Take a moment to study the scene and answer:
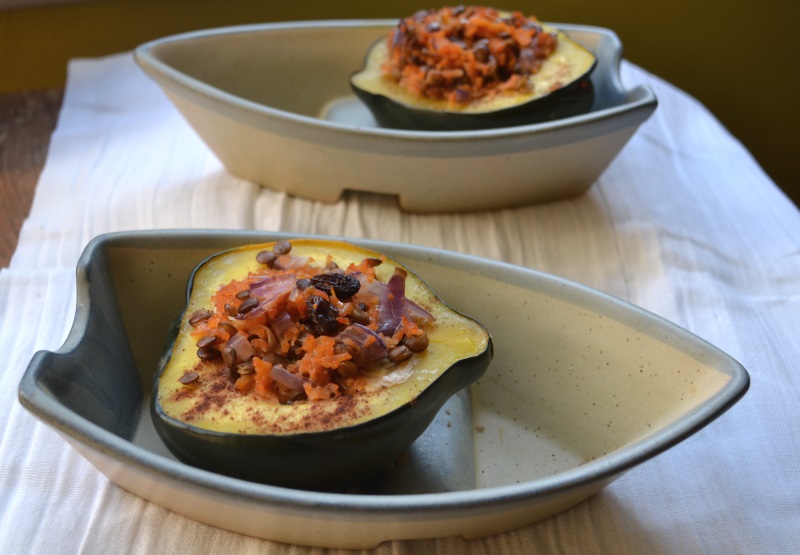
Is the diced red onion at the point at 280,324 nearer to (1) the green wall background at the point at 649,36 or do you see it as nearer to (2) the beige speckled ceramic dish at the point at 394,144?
(2) the beige speckled ceramic dish at the point at 394,144

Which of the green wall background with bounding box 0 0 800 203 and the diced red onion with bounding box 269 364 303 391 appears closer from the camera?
the diced red onion with bounding box 269 364 303 391

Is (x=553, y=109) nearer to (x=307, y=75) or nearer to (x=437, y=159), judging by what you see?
(x=437, y=159)

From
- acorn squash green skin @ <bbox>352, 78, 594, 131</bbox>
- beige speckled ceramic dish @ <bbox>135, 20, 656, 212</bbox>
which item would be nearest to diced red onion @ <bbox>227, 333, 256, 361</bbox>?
beige speckled ceramic dish @ <bbox>135, 20, 656, 212</bbox>

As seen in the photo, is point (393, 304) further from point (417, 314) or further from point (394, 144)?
point (394, 144)

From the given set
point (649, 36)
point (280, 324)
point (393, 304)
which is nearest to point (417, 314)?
point (393, 304)

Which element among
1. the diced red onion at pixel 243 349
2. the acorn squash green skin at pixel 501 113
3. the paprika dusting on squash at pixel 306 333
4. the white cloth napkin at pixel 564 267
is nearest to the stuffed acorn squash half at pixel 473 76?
the acorn squash green skin at pixel 501 113

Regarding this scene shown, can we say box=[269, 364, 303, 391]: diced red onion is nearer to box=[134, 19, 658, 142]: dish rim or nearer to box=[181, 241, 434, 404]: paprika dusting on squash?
box=[181, 241, 434, 404]: paprika dusting on squash

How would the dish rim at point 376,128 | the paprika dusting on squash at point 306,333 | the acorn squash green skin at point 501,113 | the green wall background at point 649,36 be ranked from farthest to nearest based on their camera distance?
the green wall background at point 649,36 → the acorn squash green skin at point 501,113 → the dish rim at point 376,128 → the paprika dusting on squash at point 306,333
